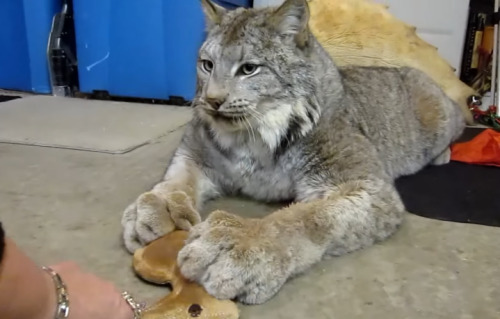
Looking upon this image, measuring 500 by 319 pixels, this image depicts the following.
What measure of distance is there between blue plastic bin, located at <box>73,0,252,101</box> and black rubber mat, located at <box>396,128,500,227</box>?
1867 millimetres

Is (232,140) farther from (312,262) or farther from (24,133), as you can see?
(24,133)

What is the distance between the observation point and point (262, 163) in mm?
1788

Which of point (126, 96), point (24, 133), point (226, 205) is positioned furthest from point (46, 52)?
point (226, 205)

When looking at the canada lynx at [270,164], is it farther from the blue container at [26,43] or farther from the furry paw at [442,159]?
the blue container at [26,43]

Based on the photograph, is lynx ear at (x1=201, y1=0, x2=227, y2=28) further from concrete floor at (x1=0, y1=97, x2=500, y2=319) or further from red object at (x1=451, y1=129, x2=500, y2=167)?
red object at (x1=451, y1=129, x2=500, y2=167)

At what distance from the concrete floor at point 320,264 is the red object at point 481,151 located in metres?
0.83

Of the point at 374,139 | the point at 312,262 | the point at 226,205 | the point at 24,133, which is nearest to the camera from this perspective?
the point at 312,262

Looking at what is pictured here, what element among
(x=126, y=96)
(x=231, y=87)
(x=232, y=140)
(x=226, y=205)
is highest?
(x=231, y=87)

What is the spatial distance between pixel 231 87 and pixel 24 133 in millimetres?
1612

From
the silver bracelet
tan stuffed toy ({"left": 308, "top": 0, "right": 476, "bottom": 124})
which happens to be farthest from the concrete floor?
tan stuffed toy ({"left": 308, "top": 0, "right": 476, "bottom": 124})

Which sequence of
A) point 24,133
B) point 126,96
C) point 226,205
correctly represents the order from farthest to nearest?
1. point 126,96
2. point 24,133
3. point 226,205

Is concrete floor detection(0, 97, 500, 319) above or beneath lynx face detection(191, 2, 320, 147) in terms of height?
beneath

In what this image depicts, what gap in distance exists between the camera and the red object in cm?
247

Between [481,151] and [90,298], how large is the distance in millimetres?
2056
